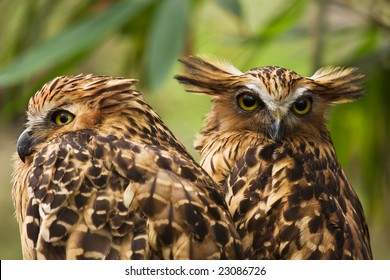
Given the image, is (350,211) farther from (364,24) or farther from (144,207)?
(364,24)

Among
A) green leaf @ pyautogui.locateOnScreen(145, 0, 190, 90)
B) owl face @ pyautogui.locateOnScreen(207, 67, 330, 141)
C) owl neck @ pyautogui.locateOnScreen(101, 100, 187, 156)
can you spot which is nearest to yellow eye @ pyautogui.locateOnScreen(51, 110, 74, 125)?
owl neck @ pyautogui.locateOnScreen(101, 100, 187, 156)

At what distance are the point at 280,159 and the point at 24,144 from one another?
860 mm

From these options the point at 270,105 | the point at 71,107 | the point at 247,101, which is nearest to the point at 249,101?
the point at 247,101

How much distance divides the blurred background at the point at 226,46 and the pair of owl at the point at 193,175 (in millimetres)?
789

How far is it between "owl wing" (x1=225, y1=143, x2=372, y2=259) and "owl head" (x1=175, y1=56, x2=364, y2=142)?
0.34 feet

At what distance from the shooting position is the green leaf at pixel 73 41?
4.58 meters

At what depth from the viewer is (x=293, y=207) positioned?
10.7ft

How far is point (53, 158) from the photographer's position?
3.00 metres

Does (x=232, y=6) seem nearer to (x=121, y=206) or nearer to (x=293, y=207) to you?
(x=293, y=207)

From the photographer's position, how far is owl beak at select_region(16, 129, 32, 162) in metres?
3.11

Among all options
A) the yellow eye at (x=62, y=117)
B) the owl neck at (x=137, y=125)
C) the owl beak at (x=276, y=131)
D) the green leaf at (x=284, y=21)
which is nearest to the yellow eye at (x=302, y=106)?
the owl beak at (x=276, y=131)

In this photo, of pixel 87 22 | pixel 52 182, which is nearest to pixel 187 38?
pixel 87 22

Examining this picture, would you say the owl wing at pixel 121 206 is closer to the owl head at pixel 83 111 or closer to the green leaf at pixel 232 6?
the owl head at pixel 83 111

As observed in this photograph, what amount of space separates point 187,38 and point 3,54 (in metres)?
1.18
